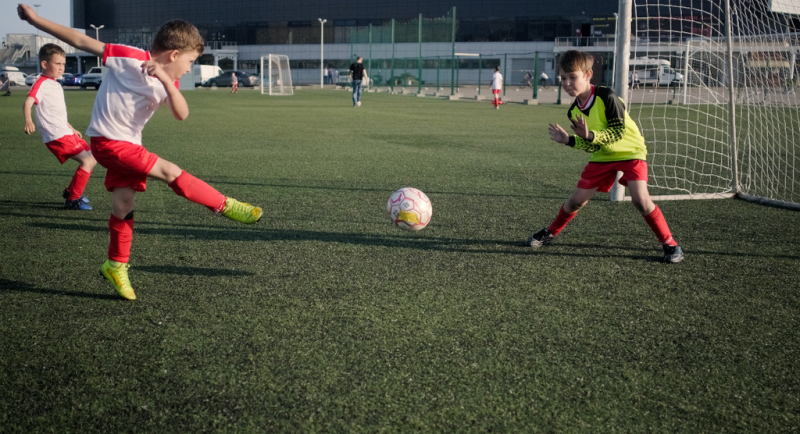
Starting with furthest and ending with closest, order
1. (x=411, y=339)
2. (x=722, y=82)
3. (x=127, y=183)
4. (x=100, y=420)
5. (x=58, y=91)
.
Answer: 1. (x=722, y=82)
2. (x=58, y=91)
3. (x=127, y=183)
4. (x=411, y=339)
5. (x=100, y=420)

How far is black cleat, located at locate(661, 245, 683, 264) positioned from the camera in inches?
174

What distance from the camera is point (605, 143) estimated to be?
4281 mm

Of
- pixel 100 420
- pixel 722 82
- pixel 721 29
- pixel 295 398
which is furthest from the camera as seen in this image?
pixel 722 82

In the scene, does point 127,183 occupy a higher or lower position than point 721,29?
lower

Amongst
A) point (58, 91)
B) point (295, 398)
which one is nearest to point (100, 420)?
point (295, 398)

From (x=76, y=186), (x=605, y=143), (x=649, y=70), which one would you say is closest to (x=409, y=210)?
(x=605, y=143)

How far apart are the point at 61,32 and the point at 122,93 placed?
41 cm

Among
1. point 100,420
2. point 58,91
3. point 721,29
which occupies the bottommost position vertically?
point 100,420

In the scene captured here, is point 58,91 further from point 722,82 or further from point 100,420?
point 722,82

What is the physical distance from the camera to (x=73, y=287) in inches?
149

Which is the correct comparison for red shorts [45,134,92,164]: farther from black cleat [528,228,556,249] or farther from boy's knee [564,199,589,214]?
boy's knee [564,199,589,214]

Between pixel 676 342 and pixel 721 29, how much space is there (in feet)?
21.6

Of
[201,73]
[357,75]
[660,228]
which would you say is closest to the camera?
[660,228]

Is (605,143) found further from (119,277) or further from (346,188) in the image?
(346,188)
